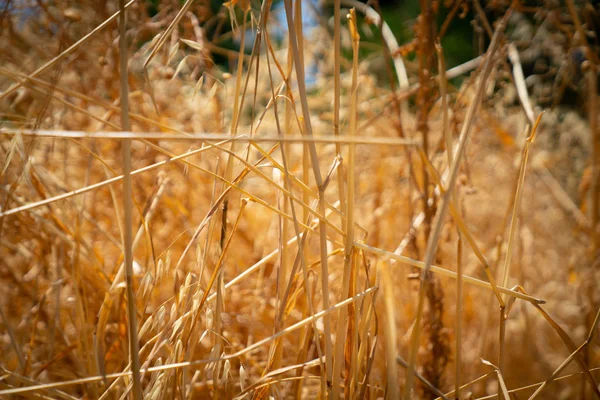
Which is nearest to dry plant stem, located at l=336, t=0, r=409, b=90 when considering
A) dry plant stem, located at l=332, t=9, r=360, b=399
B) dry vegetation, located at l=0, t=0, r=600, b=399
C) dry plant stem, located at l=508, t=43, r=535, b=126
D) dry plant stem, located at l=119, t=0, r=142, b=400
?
dry vegetation, located at l=0, t=0, r=600, b=399

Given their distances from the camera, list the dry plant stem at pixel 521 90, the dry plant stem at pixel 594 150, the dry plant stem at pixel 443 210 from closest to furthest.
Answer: the dry plant stem at pixel 443 210 → the dry plant stem at pixel 521 90 → the dry plant stem at pixel 594 150

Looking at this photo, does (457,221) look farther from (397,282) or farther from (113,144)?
(113,144)

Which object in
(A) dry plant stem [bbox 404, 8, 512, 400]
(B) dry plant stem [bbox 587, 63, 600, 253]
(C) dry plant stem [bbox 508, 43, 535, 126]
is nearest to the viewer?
(A) dry plant stem [bbox 404, 8, 512, 400]

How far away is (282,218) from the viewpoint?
39cm

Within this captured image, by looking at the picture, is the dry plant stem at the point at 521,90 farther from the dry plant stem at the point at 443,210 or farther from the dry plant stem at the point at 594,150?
the dry plant stem at the point at 443,210

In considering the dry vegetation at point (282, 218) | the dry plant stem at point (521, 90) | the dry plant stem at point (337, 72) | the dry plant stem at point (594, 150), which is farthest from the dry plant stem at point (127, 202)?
the dry plant stem at point (594, 150)

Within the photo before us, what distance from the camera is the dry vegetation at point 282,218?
0.96ft

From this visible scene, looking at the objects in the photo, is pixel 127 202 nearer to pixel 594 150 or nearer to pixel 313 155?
pixel 313 155

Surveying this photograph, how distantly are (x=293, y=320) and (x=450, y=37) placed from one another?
3637 mm

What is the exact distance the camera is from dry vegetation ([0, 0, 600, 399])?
0.29 metres

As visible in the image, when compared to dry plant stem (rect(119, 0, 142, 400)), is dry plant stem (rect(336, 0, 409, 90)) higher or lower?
higher

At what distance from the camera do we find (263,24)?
11.4 inches

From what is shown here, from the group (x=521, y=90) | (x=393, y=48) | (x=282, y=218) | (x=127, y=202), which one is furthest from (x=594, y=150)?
(x=127, y=202)

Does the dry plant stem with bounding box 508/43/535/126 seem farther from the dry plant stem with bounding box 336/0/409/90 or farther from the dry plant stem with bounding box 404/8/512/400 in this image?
the dry plant stem with bounding box 404/8/512/400
